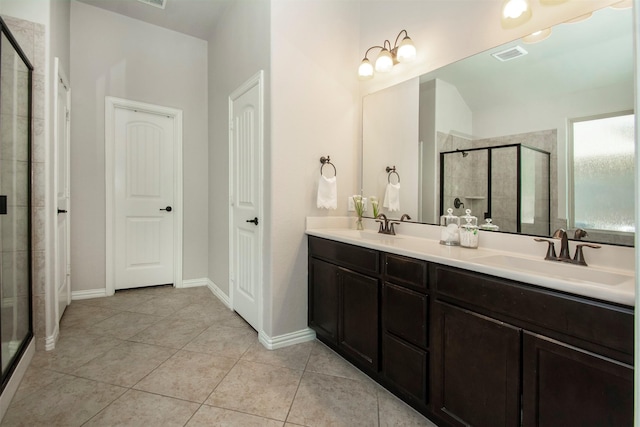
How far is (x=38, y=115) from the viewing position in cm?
210

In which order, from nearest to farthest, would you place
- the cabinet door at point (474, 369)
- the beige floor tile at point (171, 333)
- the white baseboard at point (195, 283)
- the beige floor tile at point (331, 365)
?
the cabinet door at point (474, 369), the beige floor tile at point (331, 365), the beige floor tile at point (171, 333), the white baseboard at point (195, 283)

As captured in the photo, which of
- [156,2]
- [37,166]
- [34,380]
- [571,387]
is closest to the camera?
[571,387]

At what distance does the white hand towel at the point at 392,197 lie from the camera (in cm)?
237

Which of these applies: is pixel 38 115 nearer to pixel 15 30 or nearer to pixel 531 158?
pixel 15 30

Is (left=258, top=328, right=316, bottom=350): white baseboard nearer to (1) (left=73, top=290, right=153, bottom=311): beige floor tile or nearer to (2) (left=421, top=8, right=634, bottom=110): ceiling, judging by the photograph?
(1) (left=73, top=290, right=153, bottom=311): beige floor tile

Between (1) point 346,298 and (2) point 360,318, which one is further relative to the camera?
(1) point 346,298

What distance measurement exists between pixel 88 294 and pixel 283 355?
2426 mm

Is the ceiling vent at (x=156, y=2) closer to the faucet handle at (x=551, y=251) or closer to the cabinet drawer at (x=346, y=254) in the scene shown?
the cabinet drawer at (x=346, y=254)

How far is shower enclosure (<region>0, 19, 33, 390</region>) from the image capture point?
1.68m

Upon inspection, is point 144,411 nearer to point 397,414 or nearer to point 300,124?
point 397,414

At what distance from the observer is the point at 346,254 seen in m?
1.99

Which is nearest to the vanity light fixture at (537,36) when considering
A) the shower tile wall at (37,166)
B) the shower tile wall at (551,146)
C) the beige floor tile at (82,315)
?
the shower tile wall at (551,146)

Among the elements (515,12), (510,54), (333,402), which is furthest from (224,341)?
(515,12)

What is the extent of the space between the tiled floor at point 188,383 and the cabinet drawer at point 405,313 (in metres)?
0.42
